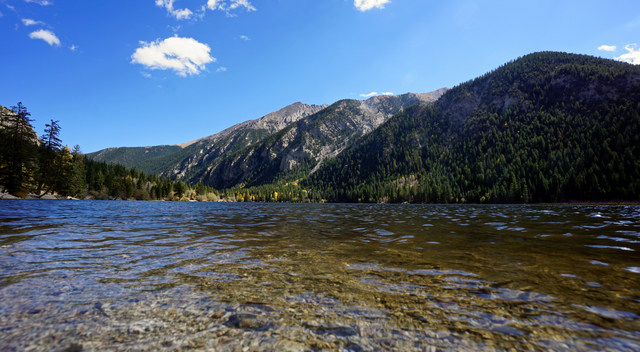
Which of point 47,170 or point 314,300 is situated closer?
point 314,300

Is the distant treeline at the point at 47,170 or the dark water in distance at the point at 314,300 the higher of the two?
the distant treeline at the point at 47,170

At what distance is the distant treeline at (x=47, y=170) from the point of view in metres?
67.9

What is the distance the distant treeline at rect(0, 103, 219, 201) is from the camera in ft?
223

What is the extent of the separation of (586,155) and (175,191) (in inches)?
9124

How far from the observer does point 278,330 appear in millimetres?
4406

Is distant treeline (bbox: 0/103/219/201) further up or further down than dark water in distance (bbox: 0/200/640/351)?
further up

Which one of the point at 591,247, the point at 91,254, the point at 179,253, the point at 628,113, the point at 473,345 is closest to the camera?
the point at 473,345

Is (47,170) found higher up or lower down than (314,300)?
higher up

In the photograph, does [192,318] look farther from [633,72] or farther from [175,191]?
[633,72]

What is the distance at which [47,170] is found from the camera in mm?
78750

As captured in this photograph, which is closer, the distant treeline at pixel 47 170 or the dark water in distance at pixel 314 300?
the dark water in distance at pixel 314 300

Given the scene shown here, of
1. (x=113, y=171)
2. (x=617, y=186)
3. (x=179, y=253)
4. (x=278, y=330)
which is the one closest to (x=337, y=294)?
(x=278, y=330)

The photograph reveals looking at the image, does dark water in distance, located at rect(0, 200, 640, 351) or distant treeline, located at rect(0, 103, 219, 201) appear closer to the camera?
dark water in distance, located at rect(0, 200, 640, 351)

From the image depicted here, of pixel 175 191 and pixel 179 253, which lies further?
pixel 175 191
